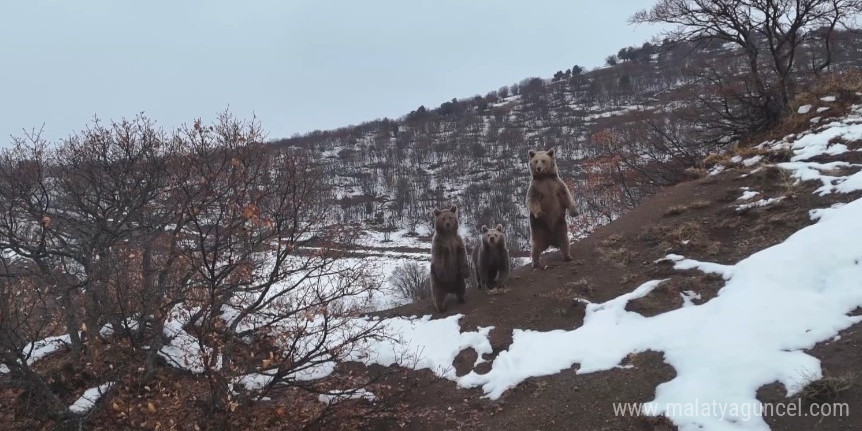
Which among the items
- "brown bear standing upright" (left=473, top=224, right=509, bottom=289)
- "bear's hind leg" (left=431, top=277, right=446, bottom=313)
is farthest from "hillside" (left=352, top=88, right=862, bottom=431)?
"bear's hind leg" (left=431, top=277, right=446, bottom=313)

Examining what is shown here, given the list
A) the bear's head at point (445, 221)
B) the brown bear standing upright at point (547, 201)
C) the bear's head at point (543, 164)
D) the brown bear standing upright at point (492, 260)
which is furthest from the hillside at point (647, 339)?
the bear's head at point (543, 164)

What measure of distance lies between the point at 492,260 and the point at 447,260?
100 cm

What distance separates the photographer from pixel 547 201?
9.38 meters

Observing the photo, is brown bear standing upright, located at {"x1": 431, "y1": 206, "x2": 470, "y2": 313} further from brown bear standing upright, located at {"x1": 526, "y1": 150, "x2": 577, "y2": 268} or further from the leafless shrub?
the leafless shrub

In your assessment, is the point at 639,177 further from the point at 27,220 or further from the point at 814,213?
the point at 27,220

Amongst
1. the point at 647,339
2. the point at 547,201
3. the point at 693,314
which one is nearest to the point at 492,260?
the point at 547,201

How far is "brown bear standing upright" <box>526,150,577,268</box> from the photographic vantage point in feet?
30.7

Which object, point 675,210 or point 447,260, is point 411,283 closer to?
point 447,260

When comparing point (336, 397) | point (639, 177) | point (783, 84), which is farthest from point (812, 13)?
point (336, 397)

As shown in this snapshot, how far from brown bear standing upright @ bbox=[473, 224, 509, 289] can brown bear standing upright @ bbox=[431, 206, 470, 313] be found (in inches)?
20.3

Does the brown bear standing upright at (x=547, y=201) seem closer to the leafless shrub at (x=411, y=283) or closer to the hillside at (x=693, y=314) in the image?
the hillside at (x=693, y=314)

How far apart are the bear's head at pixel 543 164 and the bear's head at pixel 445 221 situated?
1.70 metres

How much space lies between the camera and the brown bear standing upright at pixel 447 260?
9469mm

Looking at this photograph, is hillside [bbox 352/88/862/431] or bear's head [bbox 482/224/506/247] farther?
bear's head [bbox 482/224/506/247]
